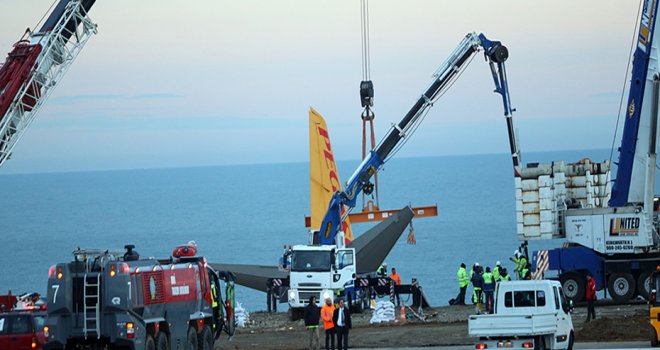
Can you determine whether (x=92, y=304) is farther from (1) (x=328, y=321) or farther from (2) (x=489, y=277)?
(2) (x=489, y=277)

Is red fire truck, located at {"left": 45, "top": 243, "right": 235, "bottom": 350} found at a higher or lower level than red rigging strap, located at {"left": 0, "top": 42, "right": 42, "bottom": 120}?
lower

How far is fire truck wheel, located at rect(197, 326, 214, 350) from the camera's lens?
32719mm

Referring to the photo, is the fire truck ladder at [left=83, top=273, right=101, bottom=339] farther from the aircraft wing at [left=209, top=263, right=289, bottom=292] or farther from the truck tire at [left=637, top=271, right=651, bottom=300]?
the aircraft wing at [left=209, top=263, right=289, bottom=292]

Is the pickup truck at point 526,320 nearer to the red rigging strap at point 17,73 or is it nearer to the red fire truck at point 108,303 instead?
the red fire truck at point 108,303

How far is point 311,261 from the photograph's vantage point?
4541 centimetres

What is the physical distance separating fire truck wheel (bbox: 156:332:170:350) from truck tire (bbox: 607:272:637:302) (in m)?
19.4

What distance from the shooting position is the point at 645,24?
4459 cm

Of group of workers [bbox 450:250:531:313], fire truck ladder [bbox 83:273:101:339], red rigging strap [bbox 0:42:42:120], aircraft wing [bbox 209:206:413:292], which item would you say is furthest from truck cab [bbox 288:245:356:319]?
fire truck ladder [bbox 83:273:101:339]

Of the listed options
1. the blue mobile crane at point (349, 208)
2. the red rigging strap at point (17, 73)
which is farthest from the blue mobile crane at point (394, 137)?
the red rigging strap at point (17, 73)

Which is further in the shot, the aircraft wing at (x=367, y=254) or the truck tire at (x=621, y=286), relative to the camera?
the aircraft wing at (x=367, y=254)

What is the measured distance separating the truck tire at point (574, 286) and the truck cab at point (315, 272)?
7240mm

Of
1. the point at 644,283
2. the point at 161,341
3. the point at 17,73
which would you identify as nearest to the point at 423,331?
the point at 644,283

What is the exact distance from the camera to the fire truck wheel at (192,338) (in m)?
31.8

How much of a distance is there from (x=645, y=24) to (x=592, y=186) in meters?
5.97
